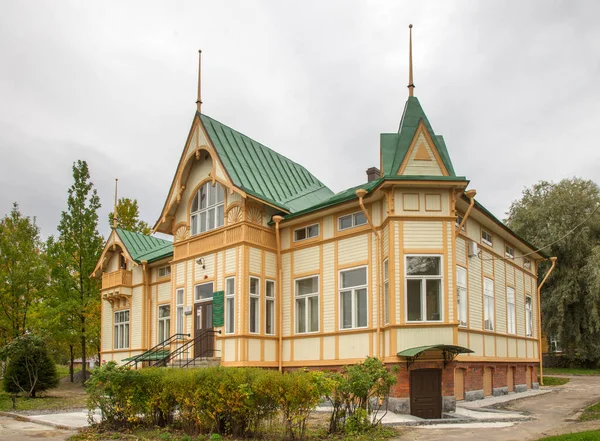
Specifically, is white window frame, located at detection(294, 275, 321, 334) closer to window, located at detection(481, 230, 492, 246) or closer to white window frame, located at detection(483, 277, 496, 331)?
white window frame, located at detection(483, 277, 496, 331)

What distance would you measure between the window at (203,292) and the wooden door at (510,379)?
12474 mm

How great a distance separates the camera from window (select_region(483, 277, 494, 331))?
2241 centimetres

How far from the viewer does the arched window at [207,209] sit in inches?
898

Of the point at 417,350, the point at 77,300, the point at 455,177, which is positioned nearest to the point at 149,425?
the point at 417,350

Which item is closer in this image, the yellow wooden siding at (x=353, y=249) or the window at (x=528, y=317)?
the yellow wooden siding at (x=353, y=249)

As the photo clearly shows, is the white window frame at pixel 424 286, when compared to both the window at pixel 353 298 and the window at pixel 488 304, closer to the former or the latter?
the window at pixel 353 298

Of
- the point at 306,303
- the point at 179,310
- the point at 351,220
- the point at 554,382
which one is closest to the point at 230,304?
the point at 306,303

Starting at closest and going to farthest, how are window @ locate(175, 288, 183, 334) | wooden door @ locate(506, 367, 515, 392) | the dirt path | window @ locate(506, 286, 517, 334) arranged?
1. the dirt path
2. window @ locate(175, 288, 183, 334)
3. wooden door @ locate(506, 367, 515, 392)
4. window @ locate(506, 286, 517, 334)

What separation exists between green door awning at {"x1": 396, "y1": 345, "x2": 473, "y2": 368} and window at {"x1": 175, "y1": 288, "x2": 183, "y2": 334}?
9924 mm

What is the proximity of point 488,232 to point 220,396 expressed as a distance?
14.6 meters

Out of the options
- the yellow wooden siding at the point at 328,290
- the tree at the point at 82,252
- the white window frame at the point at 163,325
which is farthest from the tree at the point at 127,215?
the yellow wooden siding at the point at 328,290

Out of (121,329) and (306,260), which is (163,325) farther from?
(306,260)

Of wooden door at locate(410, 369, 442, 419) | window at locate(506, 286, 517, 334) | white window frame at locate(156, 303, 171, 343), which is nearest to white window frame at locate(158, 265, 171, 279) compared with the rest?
white window frame at locate(156, 303, 171, 343)

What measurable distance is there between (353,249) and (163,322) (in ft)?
39.0
